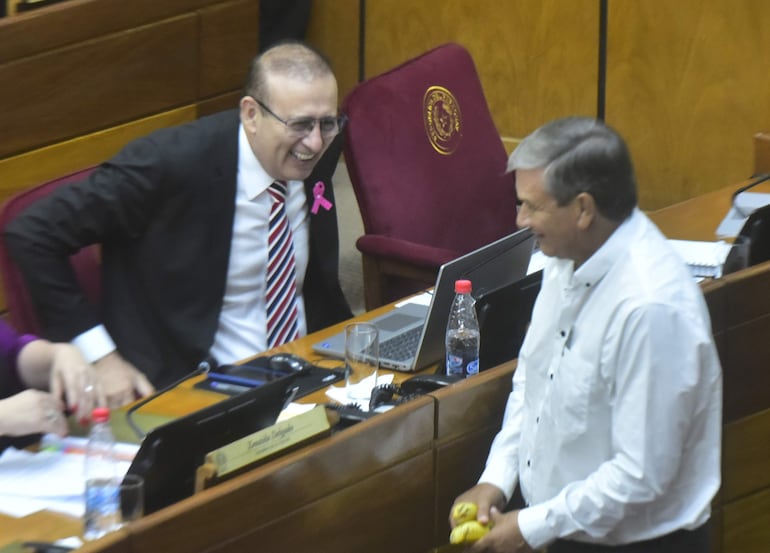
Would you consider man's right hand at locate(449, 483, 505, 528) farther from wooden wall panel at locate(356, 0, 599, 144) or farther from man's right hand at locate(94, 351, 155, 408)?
wooden wall panel at locate(356, 0, 599, 144)

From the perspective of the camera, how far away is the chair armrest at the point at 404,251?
138 inches

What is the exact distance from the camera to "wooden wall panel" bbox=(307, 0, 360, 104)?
5.88 meters

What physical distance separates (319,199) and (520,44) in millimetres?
2249

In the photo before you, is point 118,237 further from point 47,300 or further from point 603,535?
point 603,535

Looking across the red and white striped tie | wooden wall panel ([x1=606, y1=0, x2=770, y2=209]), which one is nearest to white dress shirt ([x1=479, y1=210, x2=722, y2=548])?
the red and white striped tie

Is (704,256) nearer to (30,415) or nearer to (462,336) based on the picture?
(462,336)

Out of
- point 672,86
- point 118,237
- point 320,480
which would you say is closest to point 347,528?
point 320,480

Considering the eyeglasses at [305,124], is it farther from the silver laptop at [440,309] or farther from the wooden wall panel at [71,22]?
the wooden wall panel at [71,22]

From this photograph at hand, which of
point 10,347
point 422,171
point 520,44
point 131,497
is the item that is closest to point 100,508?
point 131,497

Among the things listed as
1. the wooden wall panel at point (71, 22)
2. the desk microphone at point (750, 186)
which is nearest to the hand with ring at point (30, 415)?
the desk microphone at point (750, 186)

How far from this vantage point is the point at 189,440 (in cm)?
207

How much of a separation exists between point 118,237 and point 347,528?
41.1 inches

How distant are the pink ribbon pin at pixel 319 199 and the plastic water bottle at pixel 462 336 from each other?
0.63 m

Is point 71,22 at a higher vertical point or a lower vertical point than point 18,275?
higher
